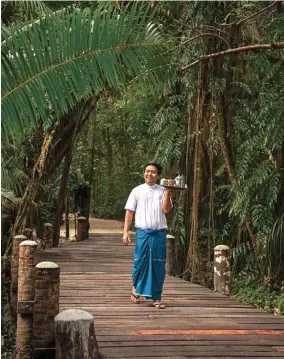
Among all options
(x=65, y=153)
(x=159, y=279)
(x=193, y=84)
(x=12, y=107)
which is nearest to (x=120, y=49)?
(x=12, y=107)

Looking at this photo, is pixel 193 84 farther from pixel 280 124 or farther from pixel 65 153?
pixel 65 153

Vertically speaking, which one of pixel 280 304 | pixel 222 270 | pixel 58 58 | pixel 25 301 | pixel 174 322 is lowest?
pixel 280 304

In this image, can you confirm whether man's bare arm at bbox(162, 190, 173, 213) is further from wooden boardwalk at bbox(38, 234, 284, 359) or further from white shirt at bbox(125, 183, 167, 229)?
wooden boardwalk at bbox(38, 234, 284, 359)

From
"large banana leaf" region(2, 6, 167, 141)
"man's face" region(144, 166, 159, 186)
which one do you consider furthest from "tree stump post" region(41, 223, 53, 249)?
"large banana leaf" region(2, 6, 167, 141)

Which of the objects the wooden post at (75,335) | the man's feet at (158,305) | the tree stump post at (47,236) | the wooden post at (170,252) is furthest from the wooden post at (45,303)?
the tree stump post at (47,236)

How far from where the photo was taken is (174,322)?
18.2 feet

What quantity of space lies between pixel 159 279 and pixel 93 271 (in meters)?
3.34

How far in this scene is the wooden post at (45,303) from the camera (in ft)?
16.2

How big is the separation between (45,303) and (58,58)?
205 cm

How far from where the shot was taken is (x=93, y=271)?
9.41m

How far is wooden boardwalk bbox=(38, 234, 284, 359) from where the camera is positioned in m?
4.59

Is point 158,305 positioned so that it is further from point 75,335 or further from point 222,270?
point 75,335

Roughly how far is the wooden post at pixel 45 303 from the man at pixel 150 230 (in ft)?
4.59

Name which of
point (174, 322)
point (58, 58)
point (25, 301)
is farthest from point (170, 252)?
point (58, 58)
